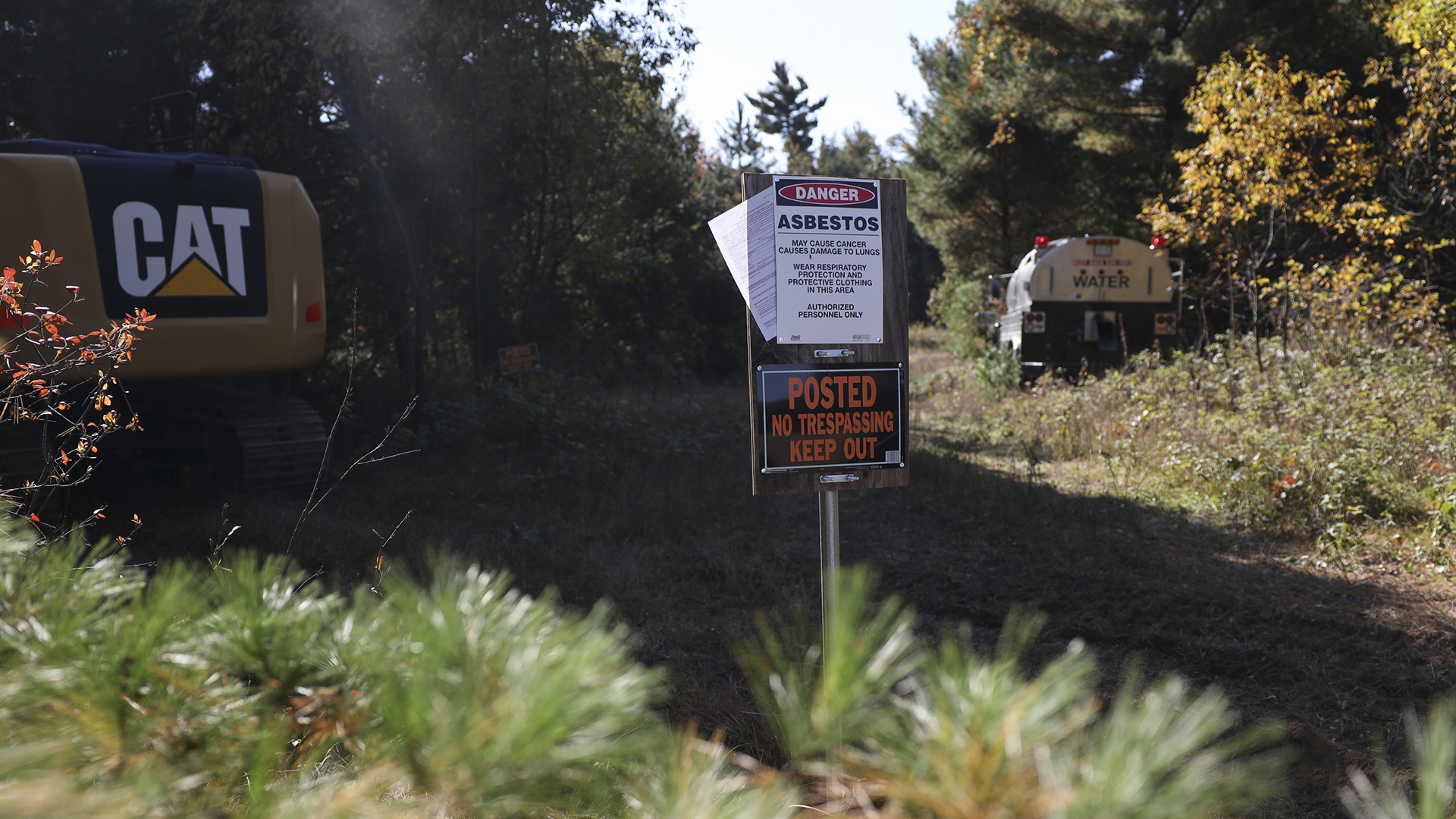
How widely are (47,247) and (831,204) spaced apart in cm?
489

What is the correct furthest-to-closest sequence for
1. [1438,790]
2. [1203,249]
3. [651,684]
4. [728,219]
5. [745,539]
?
1. [1203,249]
2. [745,539]
3. [728,219]
4. [651,684]
5. [1438,790]

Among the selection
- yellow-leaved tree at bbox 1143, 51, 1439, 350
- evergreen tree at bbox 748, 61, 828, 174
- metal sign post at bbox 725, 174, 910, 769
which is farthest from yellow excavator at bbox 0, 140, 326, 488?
evergreen tree at bbox 748, 61, 828, 174

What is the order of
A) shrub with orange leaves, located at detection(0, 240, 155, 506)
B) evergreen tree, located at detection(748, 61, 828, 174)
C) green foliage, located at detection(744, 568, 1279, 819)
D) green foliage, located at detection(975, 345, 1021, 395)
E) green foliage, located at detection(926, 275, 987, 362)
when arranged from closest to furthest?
green foliage, located at detection(744, 568, 1279, 819)
shrub with orange leaves, located at detection(0, 240, 155, 506)
green foliage, located at detection(975, 345, 1021, 395)
green foliage, located at detection(926, 275, 987, 362)
evergreen tree, located at detection(748, 61, 828, 174)

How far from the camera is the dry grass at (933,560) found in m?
3.67

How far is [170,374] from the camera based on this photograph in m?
5.89

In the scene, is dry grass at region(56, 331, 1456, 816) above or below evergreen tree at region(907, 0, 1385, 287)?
below

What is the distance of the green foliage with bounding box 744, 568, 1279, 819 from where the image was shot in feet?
1.85

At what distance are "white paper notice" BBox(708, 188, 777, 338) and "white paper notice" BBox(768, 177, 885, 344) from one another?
0.02 meters

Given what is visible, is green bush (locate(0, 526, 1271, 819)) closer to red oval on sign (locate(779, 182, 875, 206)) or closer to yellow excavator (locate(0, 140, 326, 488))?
red oval on sign (locate(779, 182, 875, 206))

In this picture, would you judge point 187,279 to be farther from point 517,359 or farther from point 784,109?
point 784,109

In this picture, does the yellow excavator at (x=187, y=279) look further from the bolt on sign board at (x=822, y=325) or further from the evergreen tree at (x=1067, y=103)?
the evergreen tree at (x=1067, y=103)

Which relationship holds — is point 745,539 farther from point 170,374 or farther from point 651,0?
point 651,0

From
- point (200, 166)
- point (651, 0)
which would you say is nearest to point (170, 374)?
point (200, 166)

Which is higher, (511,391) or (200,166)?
(200,166)
